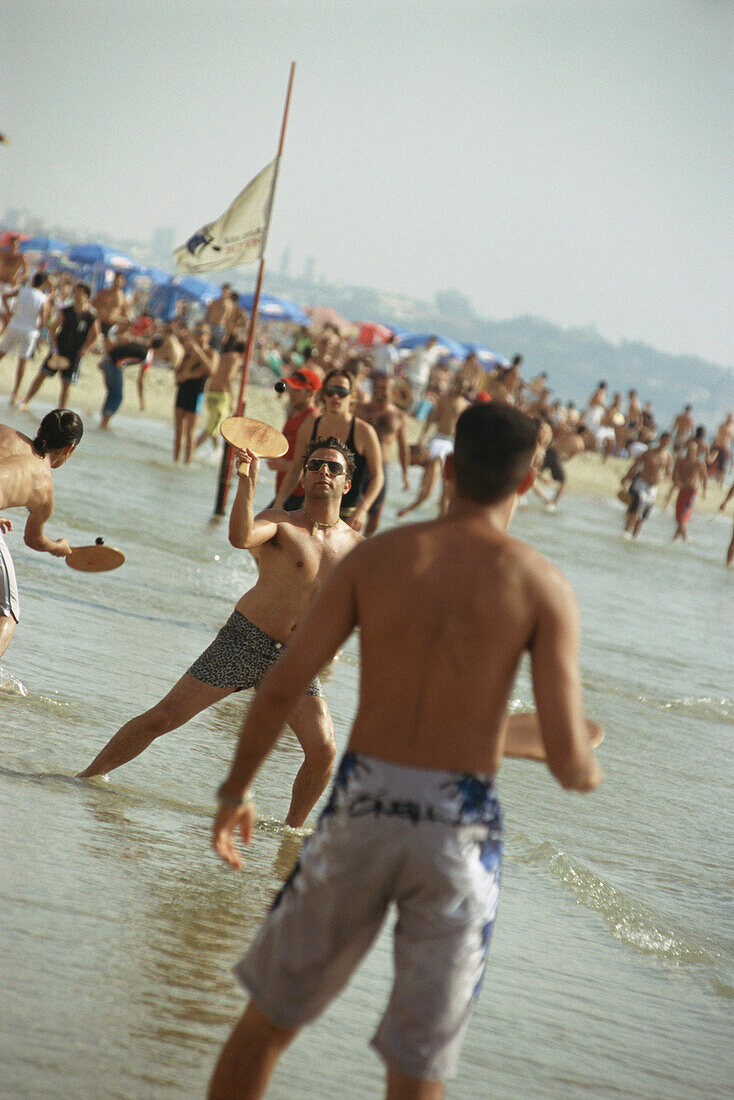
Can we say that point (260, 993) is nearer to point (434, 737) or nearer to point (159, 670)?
point (434, 737)

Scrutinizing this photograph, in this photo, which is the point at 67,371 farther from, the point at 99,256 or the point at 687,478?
the point at 99,256

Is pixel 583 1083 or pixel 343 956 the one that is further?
Answer: pixel 583 1083

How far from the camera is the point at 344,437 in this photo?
287 inches

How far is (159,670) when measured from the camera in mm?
6465

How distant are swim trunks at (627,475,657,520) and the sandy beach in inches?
264

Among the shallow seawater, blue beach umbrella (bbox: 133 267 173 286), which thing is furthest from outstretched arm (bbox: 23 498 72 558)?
blue beach umbrella (bbox: 133 267 173 286)

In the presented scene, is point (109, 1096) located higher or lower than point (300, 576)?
lower

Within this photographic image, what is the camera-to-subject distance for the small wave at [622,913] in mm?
4438

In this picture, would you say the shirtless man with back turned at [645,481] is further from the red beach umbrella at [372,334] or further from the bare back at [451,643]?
the red beach umbrella at [372,334]

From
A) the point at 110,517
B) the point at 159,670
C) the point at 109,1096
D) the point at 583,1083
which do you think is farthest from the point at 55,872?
the point at 110,517

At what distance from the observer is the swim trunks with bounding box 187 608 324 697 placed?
166 inches

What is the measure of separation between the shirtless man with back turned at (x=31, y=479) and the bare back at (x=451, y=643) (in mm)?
2831

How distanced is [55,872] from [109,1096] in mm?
1151

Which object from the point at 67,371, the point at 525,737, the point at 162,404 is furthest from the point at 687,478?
the point at 525,737
